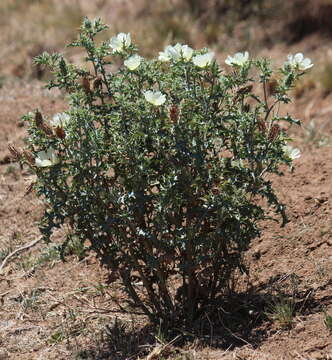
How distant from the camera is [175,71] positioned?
10.5 ft

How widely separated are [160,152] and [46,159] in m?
0.53

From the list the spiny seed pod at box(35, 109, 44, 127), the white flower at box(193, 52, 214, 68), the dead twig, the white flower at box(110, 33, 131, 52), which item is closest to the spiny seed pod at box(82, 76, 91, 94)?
the white flower at box(110, 33, 131, 52)

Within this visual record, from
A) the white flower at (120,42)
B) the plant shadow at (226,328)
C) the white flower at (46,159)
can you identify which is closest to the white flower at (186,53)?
the white flower at (120,42)

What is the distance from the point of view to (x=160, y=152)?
329cm

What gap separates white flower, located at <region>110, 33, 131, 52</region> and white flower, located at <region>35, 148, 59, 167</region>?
58cm

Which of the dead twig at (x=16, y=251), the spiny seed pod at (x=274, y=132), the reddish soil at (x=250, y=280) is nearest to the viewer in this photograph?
the spiny seed pod at (x=274, y=132)

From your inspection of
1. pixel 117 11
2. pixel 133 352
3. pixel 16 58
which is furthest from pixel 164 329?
pixel 117 11

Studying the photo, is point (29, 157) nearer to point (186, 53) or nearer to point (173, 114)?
point (173, 114)

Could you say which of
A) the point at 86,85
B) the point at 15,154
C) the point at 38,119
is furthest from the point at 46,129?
the point at 86,85

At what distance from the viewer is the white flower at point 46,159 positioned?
306cm

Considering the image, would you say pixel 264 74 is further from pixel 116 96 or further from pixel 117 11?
pixel 117 11

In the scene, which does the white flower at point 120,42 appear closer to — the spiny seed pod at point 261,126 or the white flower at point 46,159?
the white flower at point 46,159

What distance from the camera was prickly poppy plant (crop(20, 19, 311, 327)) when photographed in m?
3.17

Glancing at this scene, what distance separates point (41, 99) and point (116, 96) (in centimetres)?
391
